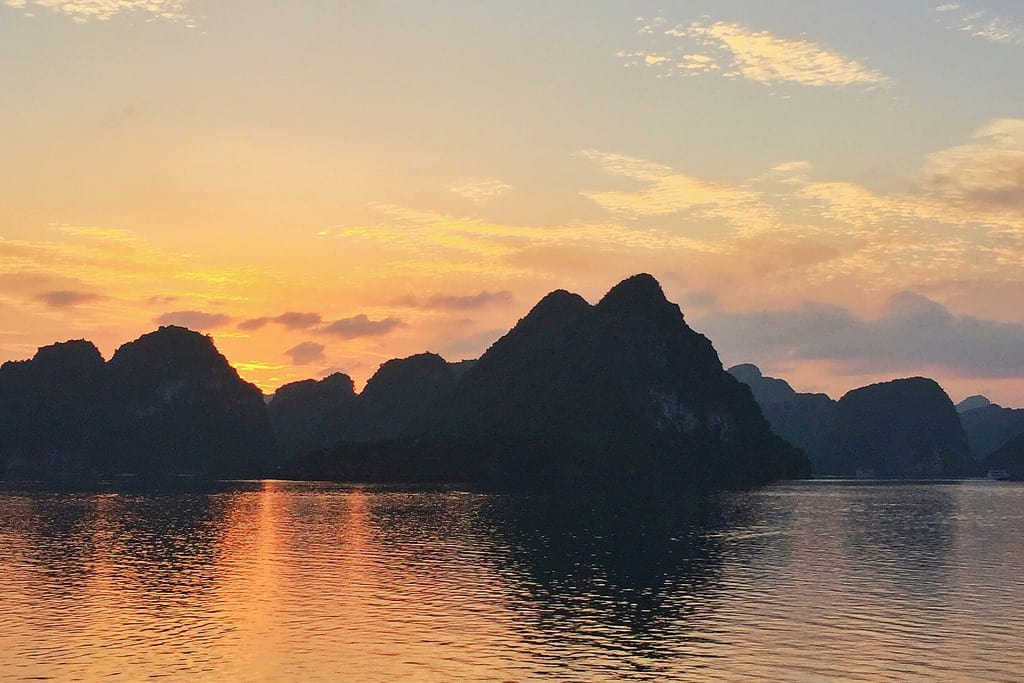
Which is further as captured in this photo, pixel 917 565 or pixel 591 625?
pixel 917 565

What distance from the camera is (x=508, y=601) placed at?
73625mm

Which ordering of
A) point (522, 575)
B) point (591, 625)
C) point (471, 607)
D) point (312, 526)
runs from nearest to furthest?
point (591, 625) → point (471, 607) → point (522, 575) → point (312, 526)

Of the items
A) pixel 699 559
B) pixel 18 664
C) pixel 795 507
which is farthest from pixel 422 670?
pixel 795 507

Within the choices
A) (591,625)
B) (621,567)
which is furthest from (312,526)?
(591,625)

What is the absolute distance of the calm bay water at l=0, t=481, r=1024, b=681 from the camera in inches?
2120

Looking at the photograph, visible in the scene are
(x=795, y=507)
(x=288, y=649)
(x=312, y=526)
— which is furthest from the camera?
(x=795, y=507)

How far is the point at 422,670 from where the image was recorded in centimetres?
5250

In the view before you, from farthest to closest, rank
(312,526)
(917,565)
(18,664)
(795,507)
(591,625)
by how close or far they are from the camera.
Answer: (795,507), (312,526), (917,565), (591,625), (18,664)

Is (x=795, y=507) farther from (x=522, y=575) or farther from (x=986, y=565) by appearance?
(x=522, y=575)

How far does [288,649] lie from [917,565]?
62.0 metres

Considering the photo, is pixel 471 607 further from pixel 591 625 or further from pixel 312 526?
pixel 312 526

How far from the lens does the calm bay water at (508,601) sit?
177ft

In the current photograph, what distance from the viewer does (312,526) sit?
13688 cm

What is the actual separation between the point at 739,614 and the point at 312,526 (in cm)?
8086
